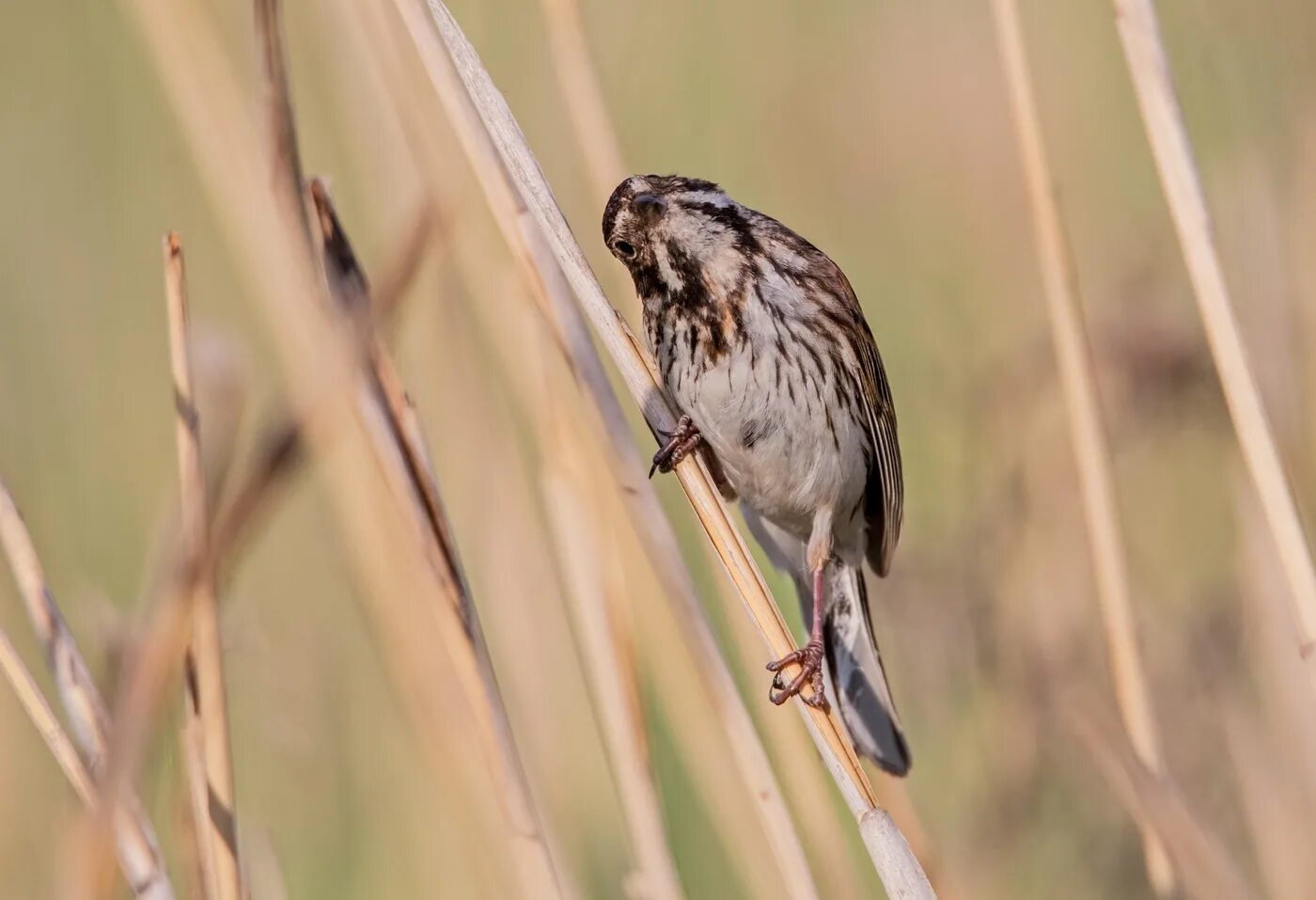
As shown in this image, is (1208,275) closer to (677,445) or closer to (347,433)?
(677,445)

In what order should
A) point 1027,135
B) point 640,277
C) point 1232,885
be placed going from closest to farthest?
point 1232,885
point 1027,135
point 640,277

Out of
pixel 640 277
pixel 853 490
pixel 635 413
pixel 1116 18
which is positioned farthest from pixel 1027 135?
pixel 635 413

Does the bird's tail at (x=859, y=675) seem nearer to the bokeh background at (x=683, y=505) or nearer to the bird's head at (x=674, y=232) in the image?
the bokeh background at (x=683, y=505)

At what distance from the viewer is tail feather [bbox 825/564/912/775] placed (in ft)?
9.08

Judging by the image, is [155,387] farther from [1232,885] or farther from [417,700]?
[1232,885]

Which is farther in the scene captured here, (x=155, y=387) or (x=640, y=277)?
(x=155, y=387)

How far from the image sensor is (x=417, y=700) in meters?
2.34

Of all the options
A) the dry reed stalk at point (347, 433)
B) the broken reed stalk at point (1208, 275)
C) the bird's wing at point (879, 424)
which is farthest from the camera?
the bird's wing at point (879, 424)

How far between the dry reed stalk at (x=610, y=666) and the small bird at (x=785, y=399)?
0.19m

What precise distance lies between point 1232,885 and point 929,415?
1559mm

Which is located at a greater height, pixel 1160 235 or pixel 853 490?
pixel 1160 235

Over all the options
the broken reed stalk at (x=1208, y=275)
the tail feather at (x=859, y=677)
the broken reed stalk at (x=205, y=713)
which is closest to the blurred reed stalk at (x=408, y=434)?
the broken reed stalk at (x=205, y=713)

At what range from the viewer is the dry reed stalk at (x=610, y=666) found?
221cm

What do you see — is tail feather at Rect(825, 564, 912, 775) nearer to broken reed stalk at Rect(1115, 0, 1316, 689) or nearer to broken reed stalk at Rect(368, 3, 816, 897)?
broken reed stalk at Rect(368, 3, 816, 897)
